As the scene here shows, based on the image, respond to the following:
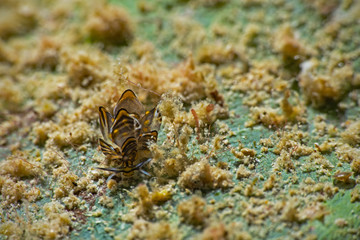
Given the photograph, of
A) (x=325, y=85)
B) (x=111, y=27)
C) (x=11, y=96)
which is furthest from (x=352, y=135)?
(x=11, y=96)

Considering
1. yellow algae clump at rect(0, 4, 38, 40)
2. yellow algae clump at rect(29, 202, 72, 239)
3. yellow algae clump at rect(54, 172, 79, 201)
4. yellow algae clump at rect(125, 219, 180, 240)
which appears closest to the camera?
yellow algae clump at rect(125, 219, 180, 240)

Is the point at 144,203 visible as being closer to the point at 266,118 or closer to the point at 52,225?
the point at 52,225

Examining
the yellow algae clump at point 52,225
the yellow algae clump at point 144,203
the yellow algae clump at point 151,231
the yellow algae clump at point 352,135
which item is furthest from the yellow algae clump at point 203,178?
the yellow algae clump at point 352,135

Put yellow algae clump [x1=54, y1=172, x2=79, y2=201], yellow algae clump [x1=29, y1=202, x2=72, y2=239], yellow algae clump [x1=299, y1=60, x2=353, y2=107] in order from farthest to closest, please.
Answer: yellow algae clump [x1=299, y1=60, x2=353, y2=107]
yellow algae clump [x1=54, y1=172, x2=79, y2=201]
yellow algae clump [x1=29, y1=202, x2=72, y2=239]

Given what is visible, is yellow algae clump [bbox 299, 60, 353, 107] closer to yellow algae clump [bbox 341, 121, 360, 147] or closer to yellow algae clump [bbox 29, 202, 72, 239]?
yellow algae clump [bbox 341, 121, 360, 147]

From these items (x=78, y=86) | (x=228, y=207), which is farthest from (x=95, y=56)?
(x=228, y=207)

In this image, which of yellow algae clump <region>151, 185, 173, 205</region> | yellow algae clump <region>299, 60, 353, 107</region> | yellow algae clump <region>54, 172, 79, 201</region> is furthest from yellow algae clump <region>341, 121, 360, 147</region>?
yellow algae clump <region>54, 172, 79, 201</region>
